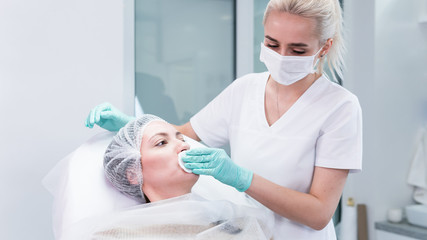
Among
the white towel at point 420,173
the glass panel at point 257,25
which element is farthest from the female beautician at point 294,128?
the white towel at point 420,173

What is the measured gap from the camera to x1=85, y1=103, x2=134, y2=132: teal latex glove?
4.22 feet

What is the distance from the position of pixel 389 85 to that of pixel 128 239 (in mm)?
1948

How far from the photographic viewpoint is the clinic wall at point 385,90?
239cm

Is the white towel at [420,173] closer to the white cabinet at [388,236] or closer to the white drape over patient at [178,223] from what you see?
the white cabinet at [388,236]

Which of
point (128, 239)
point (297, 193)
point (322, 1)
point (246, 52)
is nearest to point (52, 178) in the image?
point (128, 239)

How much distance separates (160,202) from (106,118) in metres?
0.38

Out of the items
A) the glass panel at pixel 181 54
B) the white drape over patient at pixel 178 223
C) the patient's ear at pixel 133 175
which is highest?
the glass panel at pixel 181 54

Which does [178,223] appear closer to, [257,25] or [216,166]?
[216,166]

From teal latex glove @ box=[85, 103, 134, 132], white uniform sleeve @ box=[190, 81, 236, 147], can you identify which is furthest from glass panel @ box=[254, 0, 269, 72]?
teal latex glove @ box=[85, 103, 134, 132]

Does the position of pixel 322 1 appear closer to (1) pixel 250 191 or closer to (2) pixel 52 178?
(1) pixel 250 191

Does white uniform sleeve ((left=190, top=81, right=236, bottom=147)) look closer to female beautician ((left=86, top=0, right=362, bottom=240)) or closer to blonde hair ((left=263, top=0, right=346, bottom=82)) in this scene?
female beautician ((left=86, top=0, right=362, bottom=240))

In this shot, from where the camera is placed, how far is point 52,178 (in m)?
1.29

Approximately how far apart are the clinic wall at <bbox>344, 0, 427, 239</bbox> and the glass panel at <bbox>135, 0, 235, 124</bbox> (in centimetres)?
83

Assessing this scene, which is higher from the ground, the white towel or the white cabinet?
the white towel
